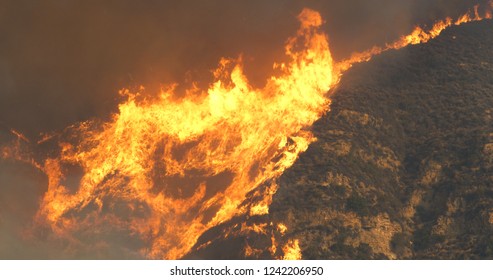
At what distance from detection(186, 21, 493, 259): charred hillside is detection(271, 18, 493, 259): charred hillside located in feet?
0.24

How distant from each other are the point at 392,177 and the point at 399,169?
1295mm

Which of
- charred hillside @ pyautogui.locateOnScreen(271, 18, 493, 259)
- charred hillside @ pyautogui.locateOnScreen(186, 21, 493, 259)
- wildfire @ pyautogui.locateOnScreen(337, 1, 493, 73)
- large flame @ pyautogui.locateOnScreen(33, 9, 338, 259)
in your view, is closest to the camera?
charred hillside @ pyautogui.locateOnScreen(186, 21, 493, 259)

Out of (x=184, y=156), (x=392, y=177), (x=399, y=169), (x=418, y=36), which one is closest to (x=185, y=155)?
(x=184, y=156)

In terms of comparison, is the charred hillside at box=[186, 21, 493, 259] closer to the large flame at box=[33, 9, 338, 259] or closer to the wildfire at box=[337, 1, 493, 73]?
the wildfire at box=[337, 1, 493, 73]

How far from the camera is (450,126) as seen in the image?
169ft

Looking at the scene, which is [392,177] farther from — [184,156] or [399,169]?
[184,156]

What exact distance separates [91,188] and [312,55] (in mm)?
21163

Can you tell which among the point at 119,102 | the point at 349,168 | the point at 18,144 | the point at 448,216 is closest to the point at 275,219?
the point at 349,168

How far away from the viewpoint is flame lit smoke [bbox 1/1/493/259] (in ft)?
156

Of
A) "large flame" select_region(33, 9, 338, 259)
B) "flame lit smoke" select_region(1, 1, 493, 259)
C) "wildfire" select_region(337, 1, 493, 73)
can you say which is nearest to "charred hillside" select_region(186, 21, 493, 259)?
"wildfire" select_region(337, 1, 493, 73)

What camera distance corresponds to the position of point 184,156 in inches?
2034
